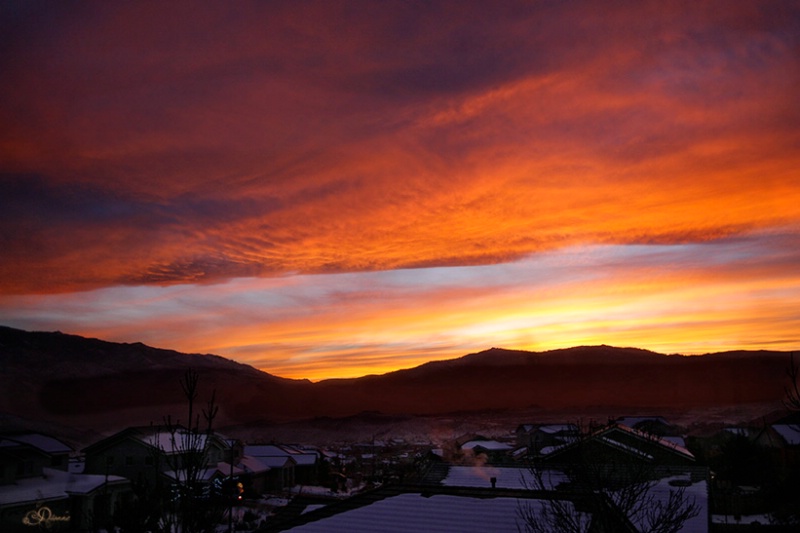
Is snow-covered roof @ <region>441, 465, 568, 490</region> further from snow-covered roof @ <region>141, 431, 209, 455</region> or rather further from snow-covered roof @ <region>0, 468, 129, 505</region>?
snow-covered roof @ <region>0, 468, 129, 505</region>

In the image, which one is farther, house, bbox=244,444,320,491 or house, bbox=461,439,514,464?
house, bbox=461,439,514,464

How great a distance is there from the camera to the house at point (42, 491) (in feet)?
100

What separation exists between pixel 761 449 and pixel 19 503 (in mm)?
49068

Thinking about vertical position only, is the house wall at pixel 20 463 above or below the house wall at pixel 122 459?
above

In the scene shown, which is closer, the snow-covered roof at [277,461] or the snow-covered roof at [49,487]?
the snow-covered roof at [49,487]

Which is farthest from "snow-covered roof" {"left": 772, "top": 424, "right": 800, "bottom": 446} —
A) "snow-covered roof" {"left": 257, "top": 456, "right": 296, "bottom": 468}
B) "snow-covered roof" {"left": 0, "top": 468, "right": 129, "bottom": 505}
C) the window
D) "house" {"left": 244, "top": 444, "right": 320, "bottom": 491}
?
the window

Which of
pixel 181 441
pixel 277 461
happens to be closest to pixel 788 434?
pixel 277 461

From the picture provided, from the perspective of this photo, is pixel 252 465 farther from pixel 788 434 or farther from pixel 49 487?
pixel 788 434

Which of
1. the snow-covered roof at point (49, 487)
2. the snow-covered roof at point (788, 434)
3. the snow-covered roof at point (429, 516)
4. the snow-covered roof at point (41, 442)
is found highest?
the snow-covered roof at point (429, 516)

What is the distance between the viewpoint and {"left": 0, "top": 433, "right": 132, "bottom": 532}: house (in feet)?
100

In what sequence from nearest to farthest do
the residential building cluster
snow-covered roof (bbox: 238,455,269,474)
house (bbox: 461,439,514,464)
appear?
the residential building cluster < snow-covered roof (bbox: 238,455,269,474) < house (bbox: 461,439,514,464)

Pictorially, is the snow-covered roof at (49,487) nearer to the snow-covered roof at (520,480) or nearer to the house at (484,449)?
the snow-covered roof at (520,480)

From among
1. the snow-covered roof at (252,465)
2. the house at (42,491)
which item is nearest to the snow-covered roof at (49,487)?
the house at (42,491)

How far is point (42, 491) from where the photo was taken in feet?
107
